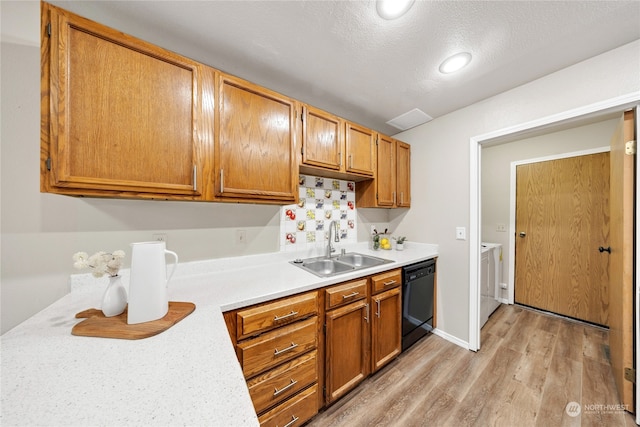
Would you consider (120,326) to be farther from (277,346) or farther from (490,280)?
(490,280)

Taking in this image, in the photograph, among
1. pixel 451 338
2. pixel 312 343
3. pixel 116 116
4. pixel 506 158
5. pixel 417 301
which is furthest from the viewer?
pixel 506 158

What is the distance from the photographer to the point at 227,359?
0.63 meters

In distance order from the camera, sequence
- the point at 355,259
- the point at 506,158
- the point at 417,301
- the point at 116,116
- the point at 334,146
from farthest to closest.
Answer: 1. the point at 506,158
2. the point at 355,259
3. the point at 417,301
4. the point at 334,146
5. the point at 116,116

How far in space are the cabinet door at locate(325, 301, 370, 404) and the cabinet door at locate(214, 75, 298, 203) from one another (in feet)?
2.90

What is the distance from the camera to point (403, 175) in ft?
7.89

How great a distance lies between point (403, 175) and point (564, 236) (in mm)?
2145

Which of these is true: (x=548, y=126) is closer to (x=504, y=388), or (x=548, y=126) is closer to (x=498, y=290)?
(x=504, y=388)

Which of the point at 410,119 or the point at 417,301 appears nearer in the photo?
the point at 417,301

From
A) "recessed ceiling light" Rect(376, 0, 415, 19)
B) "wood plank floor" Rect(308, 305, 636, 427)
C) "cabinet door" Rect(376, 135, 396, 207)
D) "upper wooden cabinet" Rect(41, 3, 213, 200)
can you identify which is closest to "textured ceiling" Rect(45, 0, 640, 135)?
"recessed ceiling light" Rect(376, 0, 415, 19)

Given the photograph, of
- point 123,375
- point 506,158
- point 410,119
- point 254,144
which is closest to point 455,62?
point 410,119

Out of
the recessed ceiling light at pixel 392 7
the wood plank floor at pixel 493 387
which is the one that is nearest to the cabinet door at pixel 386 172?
the recessed ceiling light at pixel 392 7

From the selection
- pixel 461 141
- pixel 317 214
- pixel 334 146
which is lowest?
pixel 317 214

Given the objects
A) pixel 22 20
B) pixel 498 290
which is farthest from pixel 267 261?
pixel 498 290

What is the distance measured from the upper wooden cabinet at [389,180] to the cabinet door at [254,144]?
3.15 ft
